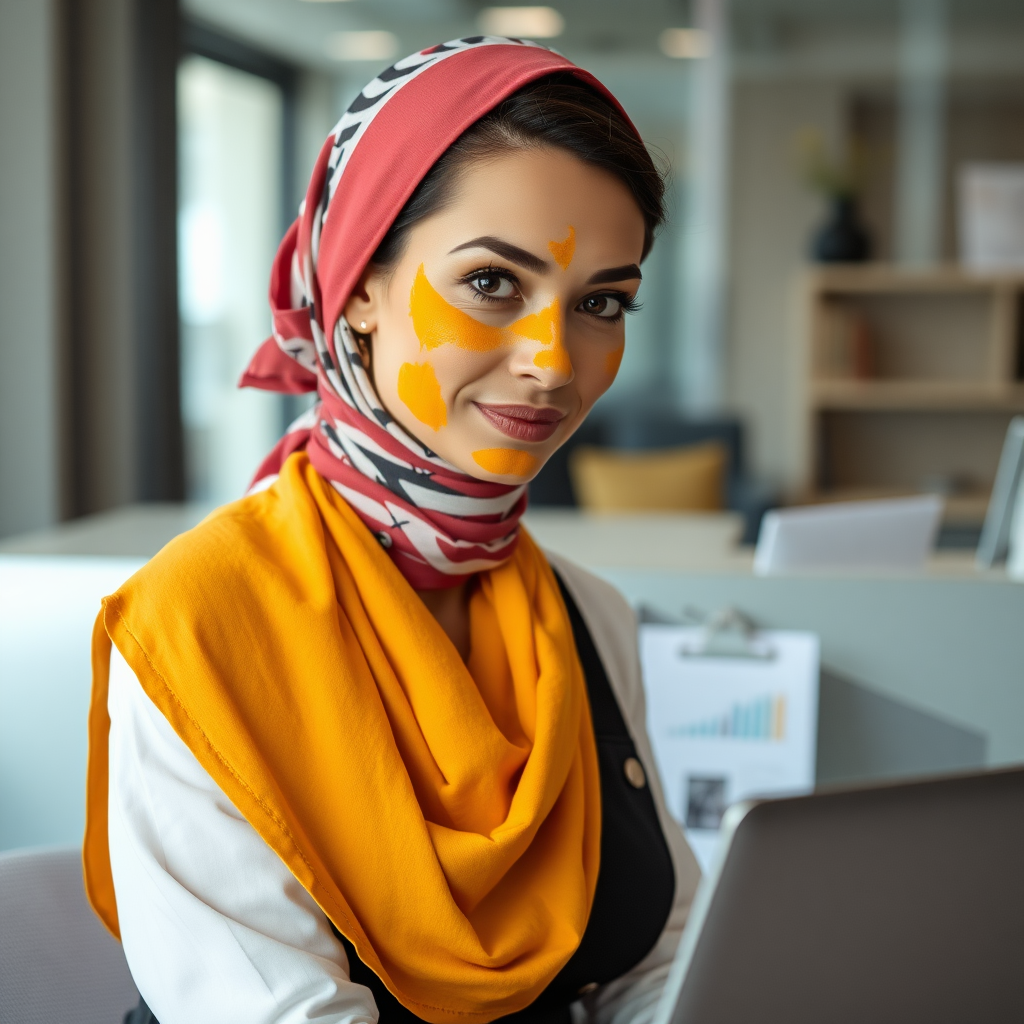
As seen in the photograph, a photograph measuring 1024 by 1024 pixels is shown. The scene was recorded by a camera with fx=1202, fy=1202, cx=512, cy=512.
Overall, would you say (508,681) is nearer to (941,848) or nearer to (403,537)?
(403,537)

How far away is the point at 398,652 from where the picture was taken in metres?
0.92

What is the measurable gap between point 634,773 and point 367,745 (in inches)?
12.2

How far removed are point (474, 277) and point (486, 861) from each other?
0.42m

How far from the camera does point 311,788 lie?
A: 850 millimetres

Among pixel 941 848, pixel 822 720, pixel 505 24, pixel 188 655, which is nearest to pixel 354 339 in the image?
pixel 188 655

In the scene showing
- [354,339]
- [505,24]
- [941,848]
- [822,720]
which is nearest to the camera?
[941,848]

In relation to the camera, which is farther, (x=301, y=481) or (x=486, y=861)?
(x=301, y=481)

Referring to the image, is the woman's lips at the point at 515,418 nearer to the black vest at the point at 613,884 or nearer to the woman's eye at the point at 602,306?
the woman's eye at the point at 602,306

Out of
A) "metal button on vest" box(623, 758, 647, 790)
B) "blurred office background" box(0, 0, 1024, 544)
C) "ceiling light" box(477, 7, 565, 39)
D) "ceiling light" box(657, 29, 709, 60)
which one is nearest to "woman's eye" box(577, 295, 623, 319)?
"metal button on vest" box(623, 758, 647, 790)

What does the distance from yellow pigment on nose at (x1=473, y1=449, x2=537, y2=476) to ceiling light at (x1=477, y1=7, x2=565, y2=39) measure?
17.4 feet

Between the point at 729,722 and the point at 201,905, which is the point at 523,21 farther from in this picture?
the point at 201,905

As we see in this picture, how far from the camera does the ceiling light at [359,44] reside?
5.96 meters

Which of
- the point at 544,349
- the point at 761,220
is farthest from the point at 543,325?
the point at 761,220

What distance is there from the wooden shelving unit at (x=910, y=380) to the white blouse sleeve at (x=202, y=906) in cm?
485
